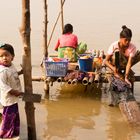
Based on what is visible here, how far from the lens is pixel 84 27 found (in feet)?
59.9

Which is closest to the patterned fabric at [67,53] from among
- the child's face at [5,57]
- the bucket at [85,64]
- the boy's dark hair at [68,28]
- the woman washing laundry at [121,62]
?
the boy's dark hair at [68,28]

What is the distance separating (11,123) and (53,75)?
2685 mm

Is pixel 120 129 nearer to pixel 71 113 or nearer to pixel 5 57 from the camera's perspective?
pixel 71 113

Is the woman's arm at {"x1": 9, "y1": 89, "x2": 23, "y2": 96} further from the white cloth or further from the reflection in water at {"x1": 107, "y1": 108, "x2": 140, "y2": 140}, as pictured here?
the reflection in water at {"x1": 107, "y1": 108, "x2": 140, "y2": 140}

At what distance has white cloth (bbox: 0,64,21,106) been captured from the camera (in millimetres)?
5102

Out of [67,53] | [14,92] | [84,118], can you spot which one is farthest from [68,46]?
[14,92]

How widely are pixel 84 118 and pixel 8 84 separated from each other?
7.97ft

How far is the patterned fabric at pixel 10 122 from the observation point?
5324 mm

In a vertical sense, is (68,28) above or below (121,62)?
above

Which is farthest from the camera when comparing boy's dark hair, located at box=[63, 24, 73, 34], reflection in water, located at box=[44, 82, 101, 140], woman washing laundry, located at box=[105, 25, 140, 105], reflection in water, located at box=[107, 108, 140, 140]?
boy's dark hair, located at box=[63, 24, 73, 34]

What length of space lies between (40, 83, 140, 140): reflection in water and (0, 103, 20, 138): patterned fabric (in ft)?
3.20

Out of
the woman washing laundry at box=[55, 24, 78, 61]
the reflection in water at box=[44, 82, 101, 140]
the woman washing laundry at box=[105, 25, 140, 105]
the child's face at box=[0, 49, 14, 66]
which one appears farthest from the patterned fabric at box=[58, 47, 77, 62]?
the child's face at box=[0, 49, 14, 66]

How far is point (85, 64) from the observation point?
8070mm

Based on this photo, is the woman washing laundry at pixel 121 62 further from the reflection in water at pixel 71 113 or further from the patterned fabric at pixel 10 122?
the patterned fabric at pixel 10 122
